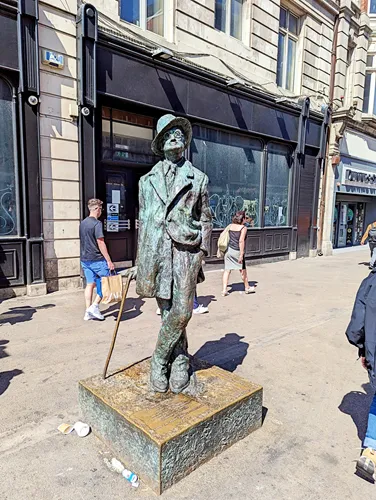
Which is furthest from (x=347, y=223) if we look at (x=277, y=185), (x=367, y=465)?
(x=367, y=465)

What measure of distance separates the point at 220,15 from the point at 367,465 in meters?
10.9

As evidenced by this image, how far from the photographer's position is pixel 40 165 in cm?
699

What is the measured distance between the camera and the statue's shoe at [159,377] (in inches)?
116

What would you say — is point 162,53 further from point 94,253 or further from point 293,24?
point 293,24

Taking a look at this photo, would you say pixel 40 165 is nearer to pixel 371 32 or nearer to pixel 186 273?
pixel 186 273

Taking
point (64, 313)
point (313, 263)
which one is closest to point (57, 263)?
point (64, 313)

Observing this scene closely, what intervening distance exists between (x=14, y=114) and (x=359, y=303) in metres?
6.56

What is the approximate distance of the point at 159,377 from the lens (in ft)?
9.72

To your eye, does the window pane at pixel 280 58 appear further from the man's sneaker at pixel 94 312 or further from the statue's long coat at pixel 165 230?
the statue's long coat at pixel 165 230

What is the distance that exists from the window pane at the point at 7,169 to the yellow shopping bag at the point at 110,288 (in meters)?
2.59

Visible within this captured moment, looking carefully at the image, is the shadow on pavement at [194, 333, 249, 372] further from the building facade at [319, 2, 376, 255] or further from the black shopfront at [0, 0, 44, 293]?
the building facade at [319, 2, 376, 255]

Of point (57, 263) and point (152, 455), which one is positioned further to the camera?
point (57, 263)

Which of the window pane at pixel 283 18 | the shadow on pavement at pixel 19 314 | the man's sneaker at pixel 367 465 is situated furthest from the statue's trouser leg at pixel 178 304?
the window pane at pixel 283 18

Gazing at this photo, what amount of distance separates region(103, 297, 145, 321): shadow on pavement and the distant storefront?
11.1 meters
